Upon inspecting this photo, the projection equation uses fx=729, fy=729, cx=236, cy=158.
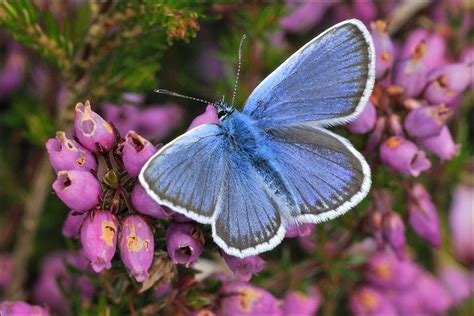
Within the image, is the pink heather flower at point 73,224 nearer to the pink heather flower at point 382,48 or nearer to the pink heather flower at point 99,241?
the pink heather flower at point 99,241

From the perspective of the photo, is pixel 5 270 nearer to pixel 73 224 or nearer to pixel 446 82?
pixel 73 224

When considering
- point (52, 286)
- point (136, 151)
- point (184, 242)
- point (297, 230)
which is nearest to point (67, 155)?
point (136, 151)

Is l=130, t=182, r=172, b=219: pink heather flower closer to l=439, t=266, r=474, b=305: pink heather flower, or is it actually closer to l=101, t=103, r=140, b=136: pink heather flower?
l=101, t=103, r=140, b=136: pink heather flower

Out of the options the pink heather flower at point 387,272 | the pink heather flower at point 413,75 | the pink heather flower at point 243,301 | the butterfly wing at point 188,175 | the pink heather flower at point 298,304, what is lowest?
the pink heather flower at point 387,272

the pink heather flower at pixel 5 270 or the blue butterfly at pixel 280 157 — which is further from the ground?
the blue butterfly at pixel 280 157

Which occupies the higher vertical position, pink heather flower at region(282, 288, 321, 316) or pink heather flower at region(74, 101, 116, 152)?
pink heather flower at region(74, 101, 116, 152)

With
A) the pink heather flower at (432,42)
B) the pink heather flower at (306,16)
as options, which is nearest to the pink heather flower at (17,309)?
the pink heather flower at (306,16)

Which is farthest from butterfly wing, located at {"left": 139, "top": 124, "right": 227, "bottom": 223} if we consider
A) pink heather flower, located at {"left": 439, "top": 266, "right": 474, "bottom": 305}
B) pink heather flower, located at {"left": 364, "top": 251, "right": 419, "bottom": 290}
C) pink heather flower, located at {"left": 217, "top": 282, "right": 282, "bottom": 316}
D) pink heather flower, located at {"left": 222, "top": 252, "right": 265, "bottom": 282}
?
pink heather flower, located at {"left": 439, "top": 266, "right": 474, "bottom": 305}
